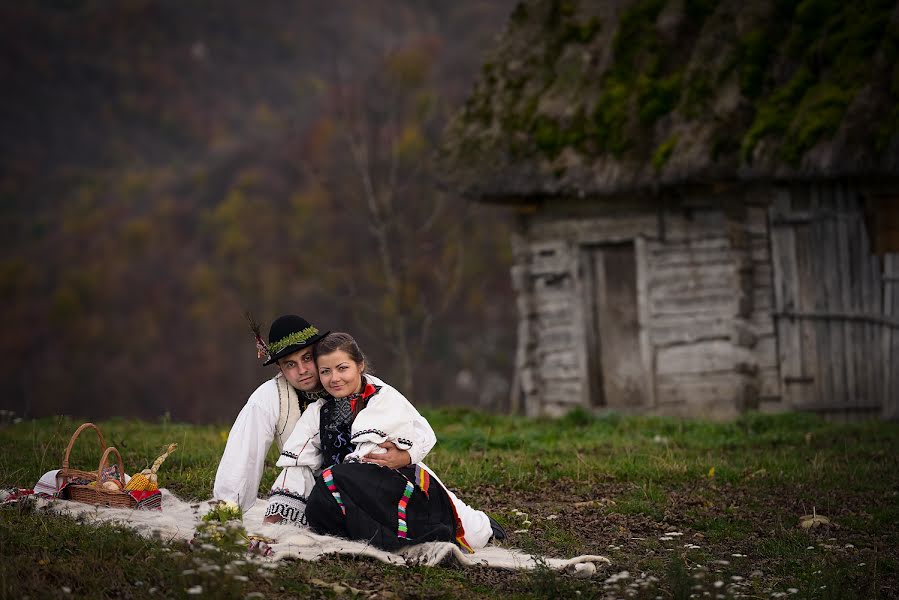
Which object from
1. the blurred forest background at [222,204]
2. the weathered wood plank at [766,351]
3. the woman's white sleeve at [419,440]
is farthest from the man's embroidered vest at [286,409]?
the blurred forest background at [222,204]

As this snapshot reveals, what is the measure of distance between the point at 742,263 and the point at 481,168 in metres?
3.25

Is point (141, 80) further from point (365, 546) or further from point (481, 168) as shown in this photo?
point (365, 546)

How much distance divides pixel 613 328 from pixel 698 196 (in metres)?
2.31

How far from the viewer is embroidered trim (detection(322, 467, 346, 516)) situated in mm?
5199

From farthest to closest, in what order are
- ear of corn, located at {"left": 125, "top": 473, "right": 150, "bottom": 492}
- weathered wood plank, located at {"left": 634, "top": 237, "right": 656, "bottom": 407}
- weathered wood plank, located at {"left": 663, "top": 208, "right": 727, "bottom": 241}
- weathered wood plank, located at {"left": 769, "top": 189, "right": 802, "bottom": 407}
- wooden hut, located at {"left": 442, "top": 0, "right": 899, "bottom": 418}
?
weathered wood plank, located at {"left": 634, "top": 237, "right": 656, "bottom": 407}, weathered wood plank, located at {"left": 663, "top": 208, "right": 727, "bottom": 241}, weathered wood plank, located at {"left": 769, "top": 189, "right": 802, "bottom": 407}, wooden hut, located at {"left": 442, "top": 0, "right": 899, "bottom": 418}, ear of corn, located at {"left": 125, "top": 473, "right": 150, "bottom": 492}

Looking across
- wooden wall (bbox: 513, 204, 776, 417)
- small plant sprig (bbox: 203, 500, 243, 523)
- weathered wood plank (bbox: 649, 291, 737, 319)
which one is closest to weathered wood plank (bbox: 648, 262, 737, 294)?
wooden wall (bbox: 513, 204, 776, 417)

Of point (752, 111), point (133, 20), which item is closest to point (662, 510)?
point (752, 111)

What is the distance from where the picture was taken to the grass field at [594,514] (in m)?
4.56

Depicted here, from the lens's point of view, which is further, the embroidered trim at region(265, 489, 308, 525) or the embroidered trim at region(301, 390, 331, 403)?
the embroidered trim at region(301, 390, 331, 403)

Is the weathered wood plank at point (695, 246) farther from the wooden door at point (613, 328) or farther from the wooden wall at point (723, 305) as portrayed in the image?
the wooden door at point (613, 328)

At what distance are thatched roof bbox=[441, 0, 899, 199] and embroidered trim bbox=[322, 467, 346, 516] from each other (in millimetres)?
6941

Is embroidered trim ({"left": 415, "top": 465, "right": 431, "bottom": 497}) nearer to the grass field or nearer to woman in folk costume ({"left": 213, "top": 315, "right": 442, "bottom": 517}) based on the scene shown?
woman in folk costume ({"left": 213, "top": 315, "right": 442, "bottom": 517})

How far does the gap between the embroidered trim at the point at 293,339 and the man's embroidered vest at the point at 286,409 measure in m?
0.24

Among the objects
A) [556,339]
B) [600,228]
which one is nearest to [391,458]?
[600,228]
